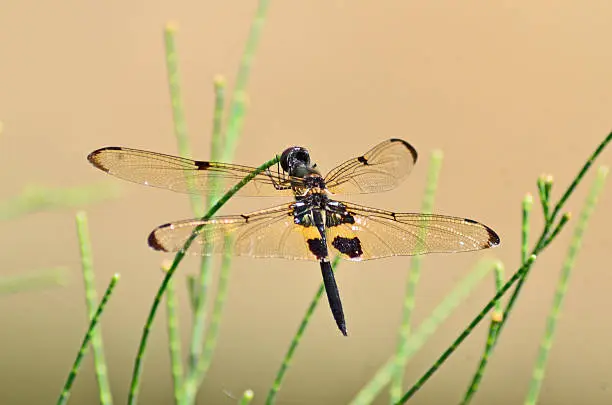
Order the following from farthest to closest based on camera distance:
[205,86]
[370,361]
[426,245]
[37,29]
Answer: [37,29] < [205,86] < [370,361] < [426,245]

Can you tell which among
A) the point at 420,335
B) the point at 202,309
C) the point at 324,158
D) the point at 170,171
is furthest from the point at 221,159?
the point at 324,158

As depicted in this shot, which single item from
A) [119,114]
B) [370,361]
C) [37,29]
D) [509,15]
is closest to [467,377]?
[370,361]

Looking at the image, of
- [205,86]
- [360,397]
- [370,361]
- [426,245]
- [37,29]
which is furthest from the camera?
[37,29]

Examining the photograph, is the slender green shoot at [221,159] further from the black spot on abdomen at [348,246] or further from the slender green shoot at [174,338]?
→ the black spot on abdomen at [348,246]

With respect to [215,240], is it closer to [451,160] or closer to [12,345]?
[451,160]

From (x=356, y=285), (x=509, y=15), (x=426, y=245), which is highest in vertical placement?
(x=509, y=15)

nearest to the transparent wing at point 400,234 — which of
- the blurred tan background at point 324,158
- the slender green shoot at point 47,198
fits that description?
the slender green shoot at point 47,198

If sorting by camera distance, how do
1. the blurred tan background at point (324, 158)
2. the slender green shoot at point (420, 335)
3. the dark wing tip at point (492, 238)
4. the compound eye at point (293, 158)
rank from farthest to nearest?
1. the blurred tan background at point (324, 158)
2. the compound eye at point (293, 158)
3. the dark wing tip at point (492, 238)
4. the slender green shoot at point (420, 335)
